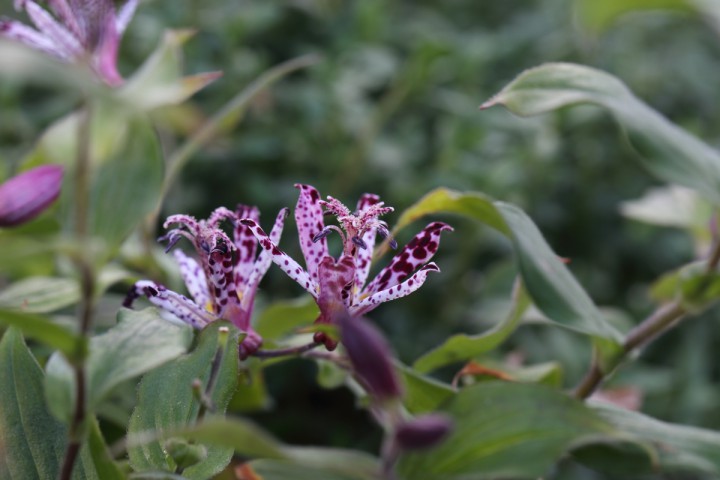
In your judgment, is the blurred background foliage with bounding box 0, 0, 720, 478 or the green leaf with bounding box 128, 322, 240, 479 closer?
the green leaf with bounding box 128, 322, 240, 479

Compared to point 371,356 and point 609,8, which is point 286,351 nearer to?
point 371,356

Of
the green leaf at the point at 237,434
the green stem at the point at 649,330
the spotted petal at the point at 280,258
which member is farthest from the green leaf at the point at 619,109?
the green leaf at the point at 237,434

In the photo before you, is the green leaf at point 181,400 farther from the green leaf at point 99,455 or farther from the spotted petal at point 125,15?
the spotted petal at point 125,15

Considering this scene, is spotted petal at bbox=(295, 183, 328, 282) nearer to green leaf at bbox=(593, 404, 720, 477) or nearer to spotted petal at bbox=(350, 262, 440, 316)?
spotted petal at bbox=(350, 262, 440, 316)

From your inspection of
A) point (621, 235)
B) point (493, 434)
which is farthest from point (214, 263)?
point (621, 235)

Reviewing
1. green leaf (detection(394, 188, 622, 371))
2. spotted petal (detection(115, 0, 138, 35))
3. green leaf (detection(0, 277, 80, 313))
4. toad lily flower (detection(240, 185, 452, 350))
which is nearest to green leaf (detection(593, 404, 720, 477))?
green leaf (detection(394, 188, 622, 371))

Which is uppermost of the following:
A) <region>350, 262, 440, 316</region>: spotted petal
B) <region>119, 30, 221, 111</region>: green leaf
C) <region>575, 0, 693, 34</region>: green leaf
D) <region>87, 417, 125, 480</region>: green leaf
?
<region>119, 30, 221, 111</region>: green leaf
